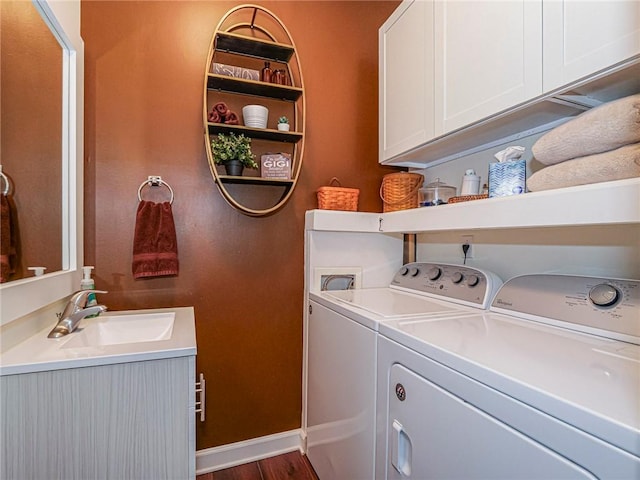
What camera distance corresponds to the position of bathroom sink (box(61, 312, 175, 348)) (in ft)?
4.40

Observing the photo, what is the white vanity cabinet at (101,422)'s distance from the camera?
0.89 metres

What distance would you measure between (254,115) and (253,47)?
0.39 metres

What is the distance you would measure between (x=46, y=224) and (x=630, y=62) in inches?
75.8

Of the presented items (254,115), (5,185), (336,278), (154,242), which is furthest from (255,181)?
(5,185)

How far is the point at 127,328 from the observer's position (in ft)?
4.74

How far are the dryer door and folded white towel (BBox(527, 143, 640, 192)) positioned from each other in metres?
0.69

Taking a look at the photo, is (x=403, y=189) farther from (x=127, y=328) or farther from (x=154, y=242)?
(x=127, y=328)

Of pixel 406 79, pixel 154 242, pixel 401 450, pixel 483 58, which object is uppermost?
pixel 406 79

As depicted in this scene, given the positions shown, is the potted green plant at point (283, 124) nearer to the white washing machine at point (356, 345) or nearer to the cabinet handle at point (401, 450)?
the white washing machine at point (356, 345)

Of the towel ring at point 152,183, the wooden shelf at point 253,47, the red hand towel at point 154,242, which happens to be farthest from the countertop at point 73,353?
the wooden shelf at point 253,47

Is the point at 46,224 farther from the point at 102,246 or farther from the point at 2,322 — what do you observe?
the point at 2,322

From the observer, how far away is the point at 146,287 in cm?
164

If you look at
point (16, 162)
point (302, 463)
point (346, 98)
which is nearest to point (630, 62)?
point (346, 98)

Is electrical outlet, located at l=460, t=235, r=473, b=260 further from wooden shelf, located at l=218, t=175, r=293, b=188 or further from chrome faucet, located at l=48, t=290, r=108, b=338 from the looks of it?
chrome faucet, located at l=48, t=290, r=108, b=338
